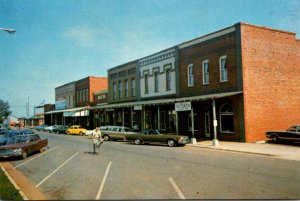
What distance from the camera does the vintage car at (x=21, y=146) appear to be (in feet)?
58.9

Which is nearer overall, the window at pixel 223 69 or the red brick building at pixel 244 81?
the red brick building at pixel 244 81

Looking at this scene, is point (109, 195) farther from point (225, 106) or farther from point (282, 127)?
point (282, 127)

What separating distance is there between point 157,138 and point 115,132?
22.7 ft

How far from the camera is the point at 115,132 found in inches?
1184

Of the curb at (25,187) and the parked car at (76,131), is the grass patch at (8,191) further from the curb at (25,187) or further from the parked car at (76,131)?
Answer: the parked car at (76,131)

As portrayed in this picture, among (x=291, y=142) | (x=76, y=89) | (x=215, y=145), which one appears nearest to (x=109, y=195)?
(x=215, y=145)

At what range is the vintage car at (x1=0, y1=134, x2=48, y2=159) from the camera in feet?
58.9

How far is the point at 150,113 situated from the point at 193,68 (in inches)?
364

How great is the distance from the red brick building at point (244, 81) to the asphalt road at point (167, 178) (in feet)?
30.0

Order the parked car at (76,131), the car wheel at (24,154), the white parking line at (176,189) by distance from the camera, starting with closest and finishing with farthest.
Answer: the white parking line at (176,189)
the car wheel at (24,154)
the parked car at (76,131)

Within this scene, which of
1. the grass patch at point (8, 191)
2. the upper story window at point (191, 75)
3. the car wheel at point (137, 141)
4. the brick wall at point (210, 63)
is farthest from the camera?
the upper story window at point (191, 75)

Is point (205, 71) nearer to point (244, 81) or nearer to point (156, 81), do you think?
point (244, 81)

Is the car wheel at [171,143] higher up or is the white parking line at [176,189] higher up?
the car wheel at [171,143]

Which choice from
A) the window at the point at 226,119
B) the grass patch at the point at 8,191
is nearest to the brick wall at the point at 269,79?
the window at the point at 226,119
